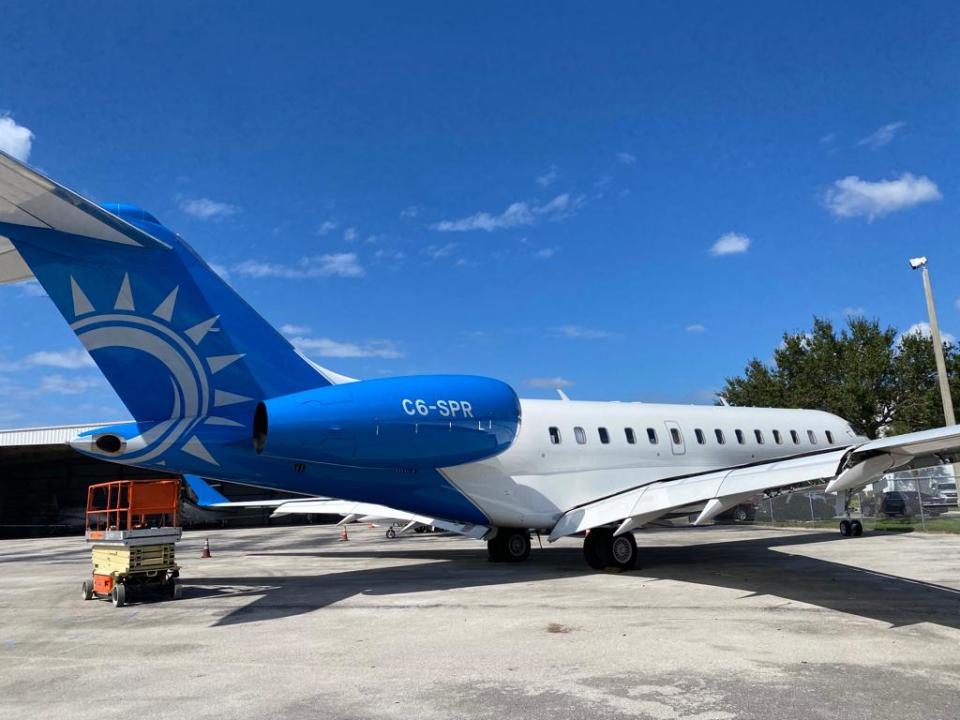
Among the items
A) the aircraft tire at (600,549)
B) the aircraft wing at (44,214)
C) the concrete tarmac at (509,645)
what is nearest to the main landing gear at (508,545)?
the concrete tarmac at (509,645)

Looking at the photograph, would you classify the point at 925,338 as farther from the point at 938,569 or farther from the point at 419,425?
the point at 419,425

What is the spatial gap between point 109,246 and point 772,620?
9.38 metres

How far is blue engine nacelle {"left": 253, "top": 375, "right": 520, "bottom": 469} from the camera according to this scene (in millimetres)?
9938

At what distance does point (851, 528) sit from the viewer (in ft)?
63.0

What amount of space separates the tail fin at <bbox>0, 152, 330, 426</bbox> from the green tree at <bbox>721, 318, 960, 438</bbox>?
2904cm

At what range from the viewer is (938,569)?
1186 cm

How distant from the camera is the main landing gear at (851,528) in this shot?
754 inches

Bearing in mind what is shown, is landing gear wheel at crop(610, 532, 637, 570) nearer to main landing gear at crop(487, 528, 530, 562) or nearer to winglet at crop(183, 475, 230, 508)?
main landing gear at crop(487, 528, 530, 562)

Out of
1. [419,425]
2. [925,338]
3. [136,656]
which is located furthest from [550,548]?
[925,338]

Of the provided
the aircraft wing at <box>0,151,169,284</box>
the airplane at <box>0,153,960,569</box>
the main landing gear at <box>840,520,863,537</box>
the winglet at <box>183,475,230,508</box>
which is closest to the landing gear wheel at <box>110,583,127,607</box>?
the airplane at <box>0,153,960,569</box>

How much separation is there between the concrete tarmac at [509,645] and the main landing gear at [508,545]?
5.19ft

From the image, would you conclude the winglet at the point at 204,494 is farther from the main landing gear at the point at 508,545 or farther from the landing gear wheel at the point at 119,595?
the main landing gear at the point at 508,545

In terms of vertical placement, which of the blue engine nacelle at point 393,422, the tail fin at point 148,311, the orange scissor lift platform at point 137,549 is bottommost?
the orange scissor lift platform at point 137,549

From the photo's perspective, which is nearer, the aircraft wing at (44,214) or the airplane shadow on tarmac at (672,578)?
the aircraft wing at (44,214)
